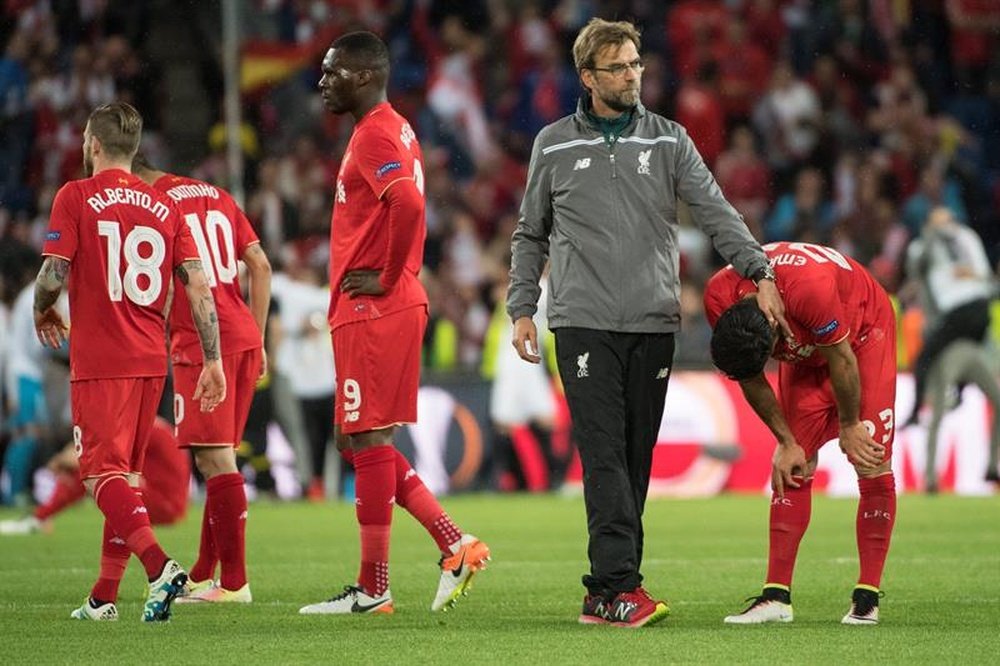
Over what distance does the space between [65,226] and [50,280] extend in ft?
0.77

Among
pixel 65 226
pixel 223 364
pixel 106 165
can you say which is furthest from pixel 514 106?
pixel 65 226

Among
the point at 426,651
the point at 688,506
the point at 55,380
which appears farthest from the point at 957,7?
the point at 426,651

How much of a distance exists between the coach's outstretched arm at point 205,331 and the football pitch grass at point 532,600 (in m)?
0.93

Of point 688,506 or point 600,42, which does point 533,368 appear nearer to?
point 688,506

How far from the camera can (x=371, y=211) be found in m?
8.31

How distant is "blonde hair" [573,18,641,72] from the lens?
7699 millimetres

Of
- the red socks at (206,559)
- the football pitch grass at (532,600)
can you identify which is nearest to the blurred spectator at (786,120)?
the football pitch grass at (532,600)

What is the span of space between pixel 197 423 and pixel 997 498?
9.59m

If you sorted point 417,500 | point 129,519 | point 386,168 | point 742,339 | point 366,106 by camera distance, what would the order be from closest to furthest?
1. point 742,339
2. point 129,519
3. point 386,168
4. point 366,106
5. point 417,500

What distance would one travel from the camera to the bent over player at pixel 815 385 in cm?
755

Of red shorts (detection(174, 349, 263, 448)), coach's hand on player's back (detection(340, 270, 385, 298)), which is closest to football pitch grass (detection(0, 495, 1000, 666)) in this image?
red shorts (detection(174, 349, 263, 448))

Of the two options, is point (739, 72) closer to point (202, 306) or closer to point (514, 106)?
point (514, 106)

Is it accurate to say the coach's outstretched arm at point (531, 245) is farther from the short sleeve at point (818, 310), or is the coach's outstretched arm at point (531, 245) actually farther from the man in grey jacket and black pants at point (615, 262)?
the short sleeve at point (818, 310)

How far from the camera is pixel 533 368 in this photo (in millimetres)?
18047
